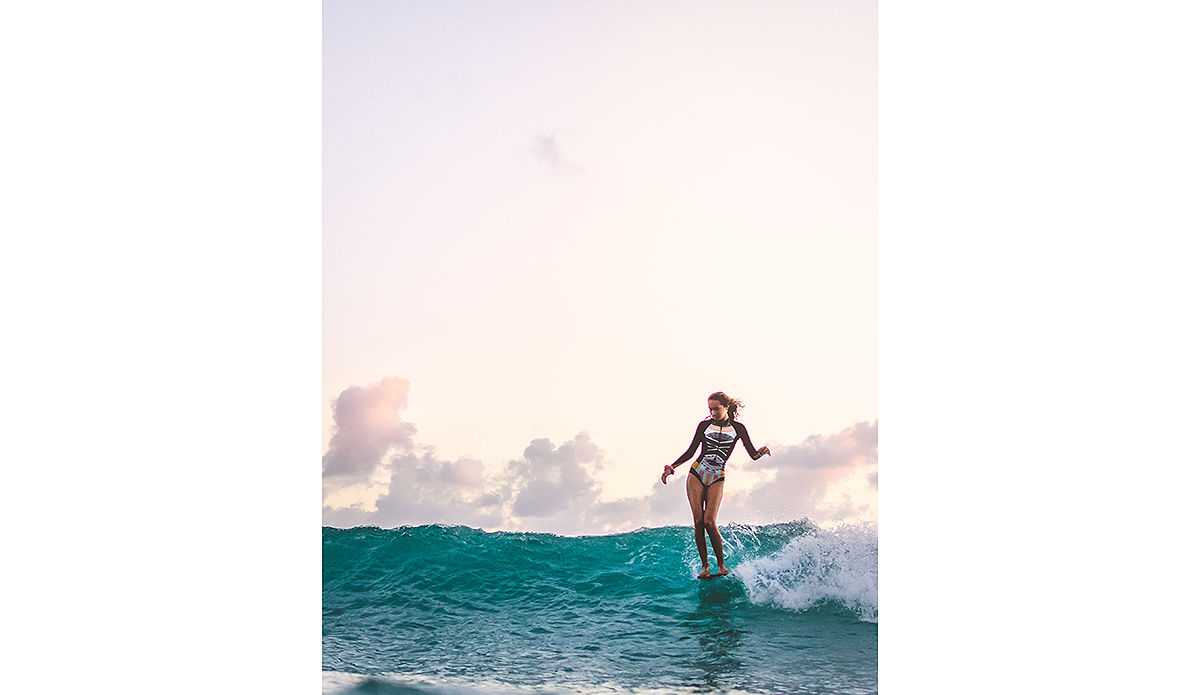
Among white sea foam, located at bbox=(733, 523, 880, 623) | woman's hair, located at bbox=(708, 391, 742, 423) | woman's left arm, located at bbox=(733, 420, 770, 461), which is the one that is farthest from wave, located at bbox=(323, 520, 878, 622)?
woman's hair, located at bbox=(708, 391, 742, 423)

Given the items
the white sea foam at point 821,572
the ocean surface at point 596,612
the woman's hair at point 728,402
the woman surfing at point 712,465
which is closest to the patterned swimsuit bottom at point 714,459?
the woman surfing at point 712,465

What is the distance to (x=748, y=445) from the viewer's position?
4.78 m

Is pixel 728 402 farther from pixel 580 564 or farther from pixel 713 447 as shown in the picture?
pixel 580 564

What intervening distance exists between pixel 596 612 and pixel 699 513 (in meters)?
0.94

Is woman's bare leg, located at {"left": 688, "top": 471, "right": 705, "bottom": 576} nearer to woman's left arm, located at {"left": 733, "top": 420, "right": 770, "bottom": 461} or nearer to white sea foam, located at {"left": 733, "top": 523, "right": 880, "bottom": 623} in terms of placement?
white sea foam, located at {"left": 733, "top": 523, "right": 880, "bottom": 623}

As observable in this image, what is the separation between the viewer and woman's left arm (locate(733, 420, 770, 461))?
4.77 metres

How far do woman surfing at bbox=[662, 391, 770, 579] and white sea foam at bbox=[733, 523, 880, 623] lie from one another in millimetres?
259

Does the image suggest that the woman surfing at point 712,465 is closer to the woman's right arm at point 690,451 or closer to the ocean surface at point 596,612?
the woman's right arm at point 690,451

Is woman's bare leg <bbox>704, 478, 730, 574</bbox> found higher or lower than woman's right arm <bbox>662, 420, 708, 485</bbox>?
lower

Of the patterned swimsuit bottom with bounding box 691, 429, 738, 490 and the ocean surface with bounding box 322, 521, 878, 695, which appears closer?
the ocean surface with bounding box 322, 521, 878, 695

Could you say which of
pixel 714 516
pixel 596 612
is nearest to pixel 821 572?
pixel 714 516
